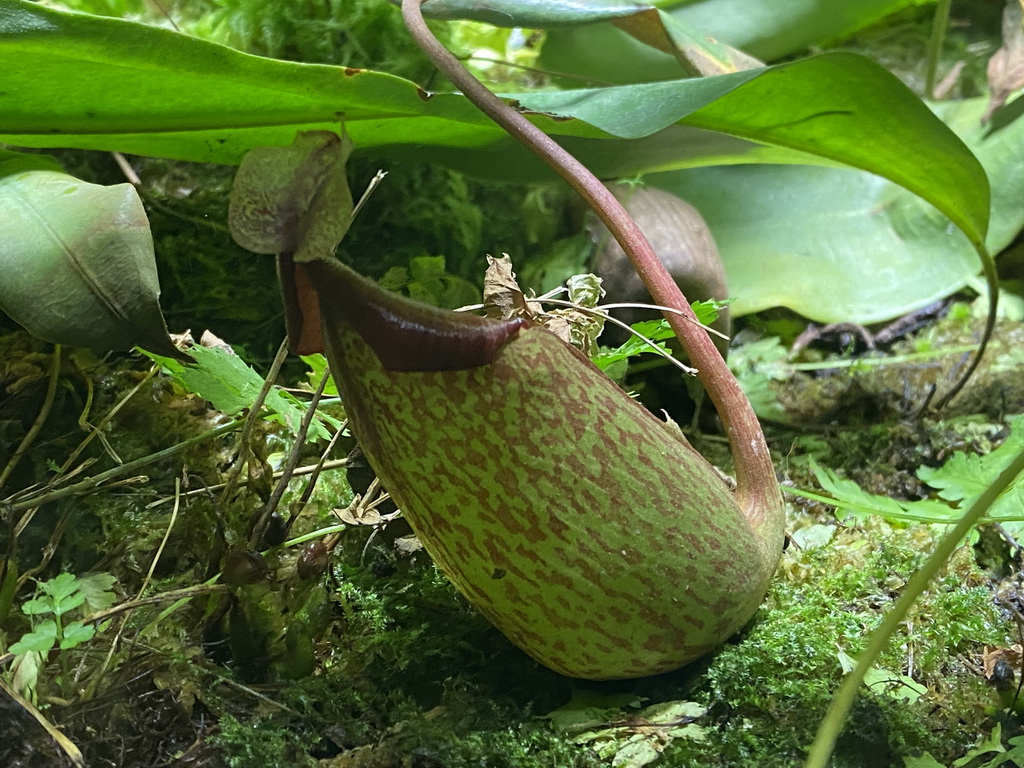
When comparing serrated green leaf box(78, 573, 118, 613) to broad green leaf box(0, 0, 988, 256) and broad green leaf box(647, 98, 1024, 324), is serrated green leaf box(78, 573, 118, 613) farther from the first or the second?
broad green leaf box(647, 98, 1024, 324)

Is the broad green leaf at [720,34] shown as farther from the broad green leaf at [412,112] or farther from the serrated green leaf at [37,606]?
the serrated green leaf at [37,606]

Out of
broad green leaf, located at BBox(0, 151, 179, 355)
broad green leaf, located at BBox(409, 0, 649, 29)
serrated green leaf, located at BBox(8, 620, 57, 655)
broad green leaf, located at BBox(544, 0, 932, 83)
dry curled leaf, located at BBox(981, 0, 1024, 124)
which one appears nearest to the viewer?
serrated green leaf, located at BBox(8, 620, 57, 655)

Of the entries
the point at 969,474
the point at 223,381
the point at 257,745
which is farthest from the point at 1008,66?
the point at 257,745

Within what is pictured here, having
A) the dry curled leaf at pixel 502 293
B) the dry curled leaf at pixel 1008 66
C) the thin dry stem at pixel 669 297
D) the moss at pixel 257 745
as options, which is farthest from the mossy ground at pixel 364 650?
the dry curled leaf at pixel 1008 66

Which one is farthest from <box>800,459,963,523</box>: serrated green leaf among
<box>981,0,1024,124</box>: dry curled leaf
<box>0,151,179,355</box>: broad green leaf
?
<box>981,0,1024,124</box>: dry curled leaf

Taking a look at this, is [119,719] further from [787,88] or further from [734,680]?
[787,88]

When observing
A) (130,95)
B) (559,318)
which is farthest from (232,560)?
(130,95)
